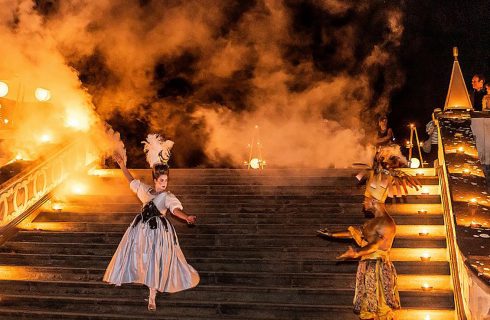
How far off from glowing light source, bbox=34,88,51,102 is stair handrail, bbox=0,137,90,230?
1573mm

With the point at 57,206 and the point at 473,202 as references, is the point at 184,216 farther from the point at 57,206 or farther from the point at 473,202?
the point at 57,206

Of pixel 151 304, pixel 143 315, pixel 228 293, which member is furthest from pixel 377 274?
pixel 143 315

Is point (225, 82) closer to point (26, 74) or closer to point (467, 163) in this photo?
point (26, 74)

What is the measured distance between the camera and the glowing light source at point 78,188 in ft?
38.7

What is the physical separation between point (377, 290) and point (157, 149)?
385 cm

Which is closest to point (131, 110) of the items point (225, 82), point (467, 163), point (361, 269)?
point (225, 82)

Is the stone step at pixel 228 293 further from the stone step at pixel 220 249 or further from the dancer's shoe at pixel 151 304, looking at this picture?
the stone step at pixel 220 249

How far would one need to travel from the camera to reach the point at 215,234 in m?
9.41

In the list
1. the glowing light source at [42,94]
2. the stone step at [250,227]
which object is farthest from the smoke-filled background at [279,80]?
the stone step at [250,227]

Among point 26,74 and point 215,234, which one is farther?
point 26,74

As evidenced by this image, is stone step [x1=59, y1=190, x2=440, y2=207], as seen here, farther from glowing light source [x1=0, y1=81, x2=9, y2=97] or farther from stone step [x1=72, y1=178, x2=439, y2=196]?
glowing light source [x1=0, y1=81, x2=9, y2=97]

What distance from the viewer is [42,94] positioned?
13.2 meters

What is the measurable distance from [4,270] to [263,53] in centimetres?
1460

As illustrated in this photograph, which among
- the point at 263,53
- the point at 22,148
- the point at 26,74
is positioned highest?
the point at 263,53
